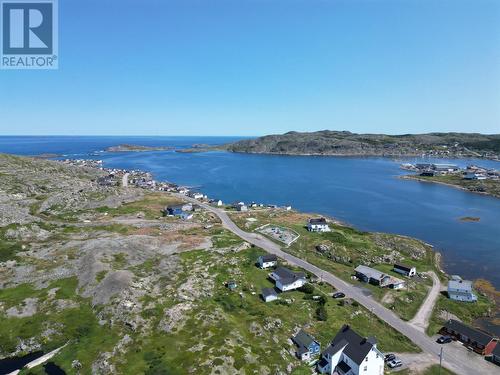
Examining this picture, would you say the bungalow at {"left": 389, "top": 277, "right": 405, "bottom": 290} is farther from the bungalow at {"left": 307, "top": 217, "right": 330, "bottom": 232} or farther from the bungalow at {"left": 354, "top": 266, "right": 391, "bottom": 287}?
the bungalow at {"left": 307, "top": 217, "right": 330, "bottom": 232}

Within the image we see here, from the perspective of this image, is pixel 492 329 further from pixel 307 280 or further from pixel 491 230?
pixel 491 230

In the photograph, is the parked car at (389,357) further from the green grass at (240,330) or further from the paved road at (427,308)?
the paved road at (427,308)

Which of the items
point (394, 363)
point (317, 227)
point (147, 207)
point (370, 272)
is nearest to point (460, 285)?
point (370, 272)

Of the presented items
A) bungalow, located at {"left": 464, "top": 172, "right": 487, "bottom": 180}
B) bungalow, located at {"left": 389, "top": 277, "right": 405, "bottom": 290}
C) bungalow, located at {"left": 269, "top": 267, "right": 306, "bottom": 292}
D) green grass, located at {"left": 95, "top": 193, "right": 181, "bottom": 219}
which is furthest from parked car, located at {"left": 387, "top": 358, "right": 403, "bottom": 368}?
bungalow, located at {"left": 464, "top": 172, "right": 487, "bottom": 180}

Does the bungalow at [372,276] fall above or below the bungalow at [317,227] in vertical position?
below

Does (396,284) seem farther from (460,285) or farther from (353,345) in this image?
(353,345)

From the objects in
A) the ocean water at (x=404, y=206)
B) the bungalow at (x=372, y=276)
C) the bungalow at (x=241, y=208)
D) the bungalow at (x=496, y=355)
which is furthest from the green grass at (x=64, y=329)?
the ocean water at (x=404, y=206)

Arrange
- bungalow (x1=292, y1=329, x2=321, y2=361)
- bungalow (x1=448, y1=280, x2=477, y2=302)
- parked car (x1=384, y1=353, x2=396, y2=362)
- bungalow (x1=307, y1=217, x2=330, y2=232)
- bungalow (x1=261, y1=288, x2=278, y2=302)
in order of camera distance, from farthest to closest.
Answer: bungalow (x1=307, y1=217, x2=330, y2=232) → bungalow (x1=448, y1=280, x2=477, y2=302) → bungalow (x1=261, y1=288, x2=278, y2=302) → parked car (x1=384, y1=353, x2=396, y2=362) → bungalow (x1=292, y1=329, x2=321, y2=361)
